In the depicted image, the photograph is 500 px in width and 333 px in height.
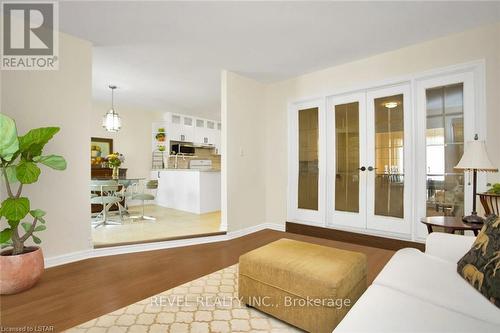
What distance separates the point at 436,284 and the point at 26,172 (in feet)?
9.56

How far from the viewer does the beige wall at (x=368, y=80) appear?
2.68 meters

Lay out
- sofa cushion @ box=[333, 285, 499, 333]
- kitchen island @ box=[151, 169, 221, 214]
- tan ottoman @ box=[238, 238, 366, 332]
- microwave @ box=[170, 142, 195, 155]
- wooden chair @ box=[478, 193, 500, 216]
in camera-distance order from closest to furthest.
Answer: sofa cushion @ box=[333, 285, 499, 333], tan ottoman @ box=[238, 238, 366, 332], wooden chair @ box=[478, 193, 500, 216], kitchen island @ box=[151, 169, 221, 214], microwave @ box=[170, 142, 195, 155]

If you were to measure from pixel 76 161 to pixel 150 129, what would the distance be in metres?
4.16

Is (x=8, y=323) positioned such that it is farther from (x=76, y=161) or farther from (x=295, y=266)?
(x=295, y=266)

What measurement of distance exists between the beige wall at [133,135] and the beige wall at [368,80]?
370 cm

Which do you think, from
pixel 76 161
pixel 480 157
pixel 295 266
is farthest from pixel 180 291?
pixel 480 157

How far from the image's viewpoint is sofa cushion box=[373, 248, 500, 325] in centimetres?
114

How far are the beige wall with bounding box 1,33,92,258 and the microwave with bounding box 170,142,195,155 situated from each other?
386cm

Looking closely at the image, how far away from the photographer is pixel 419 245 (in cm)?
311

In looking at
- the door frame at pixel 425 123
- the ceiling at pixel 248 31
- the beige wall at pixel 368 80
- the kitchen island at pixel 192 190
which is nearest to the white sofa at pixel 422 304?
the door frame at pixel 425 123

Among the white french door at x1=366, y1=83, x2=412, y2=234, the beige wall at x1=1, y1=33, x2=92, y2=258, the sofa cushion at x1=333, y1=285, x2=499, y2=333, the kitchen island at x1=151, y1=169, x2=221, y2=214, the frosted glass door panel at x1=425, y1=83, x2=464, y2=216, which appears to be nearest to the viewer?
the sofa cushion at x1=333, y1=285, x2=499, y2=333

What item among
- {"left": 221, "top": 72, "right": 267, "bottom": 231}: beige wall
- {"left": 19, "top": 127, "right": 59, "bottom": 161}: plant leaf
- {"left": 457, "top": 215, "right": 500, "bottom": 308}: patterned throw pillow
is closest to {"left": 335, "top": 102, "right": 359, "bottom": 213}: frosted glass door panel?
{"left": 221, "top": 72, "right": 267, "bottom": 231}: beige wall

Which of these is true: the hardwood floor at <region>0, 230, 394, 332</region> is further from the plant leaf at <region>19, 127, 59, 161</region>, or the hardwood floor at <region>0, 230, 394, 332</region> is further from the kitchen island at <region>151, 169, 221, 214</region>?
the kitchen island at <region>151, 169, 221, 214</region>

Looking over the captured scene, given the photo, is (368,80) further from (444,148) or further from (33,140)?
(33,140)
